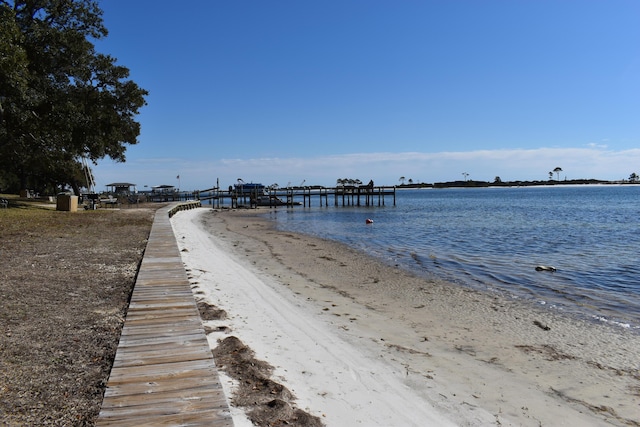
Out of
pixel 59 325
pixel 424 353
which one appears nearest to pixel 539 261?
pixel 424 353

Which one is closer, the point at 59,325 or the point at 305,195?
the point at 59,325

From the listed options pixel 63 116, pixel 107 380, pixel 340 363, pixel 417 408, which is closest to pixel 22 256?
pixel 107 380

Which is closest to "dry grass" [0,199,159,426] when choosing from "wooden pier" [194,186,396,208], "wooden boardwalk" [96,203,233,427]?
"wooden boardwalk" [96,203,233,427]

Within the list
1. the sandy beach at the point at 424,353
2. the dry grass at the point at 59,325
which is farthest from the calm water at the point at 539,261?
the dry grass at the point at 59,325

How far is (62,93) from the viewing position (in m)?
19.5

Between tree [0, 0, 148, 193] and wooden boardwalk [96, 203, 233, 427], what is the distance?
14834 mm

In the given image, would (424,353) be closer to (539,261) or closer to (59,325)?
(59,325)

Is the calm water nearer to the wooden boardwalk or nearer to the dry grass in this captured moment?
the wooden boardwalk

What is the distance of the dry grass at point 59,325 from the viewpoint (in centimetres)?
312

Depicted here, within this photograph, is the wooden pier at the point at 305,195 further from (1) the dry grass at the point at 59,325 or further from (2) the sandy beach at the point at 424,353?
(2) the sandy beach at the point at 424,353

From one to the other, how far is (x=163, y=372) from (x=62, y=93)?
66.9ft

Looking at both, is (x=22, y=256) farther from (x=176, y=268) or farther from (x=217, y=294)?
(x=217, y=294)

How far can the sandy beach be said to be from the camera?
3.99 meters

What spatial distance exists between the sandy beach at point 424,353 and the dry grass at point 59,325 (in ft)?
3.73
